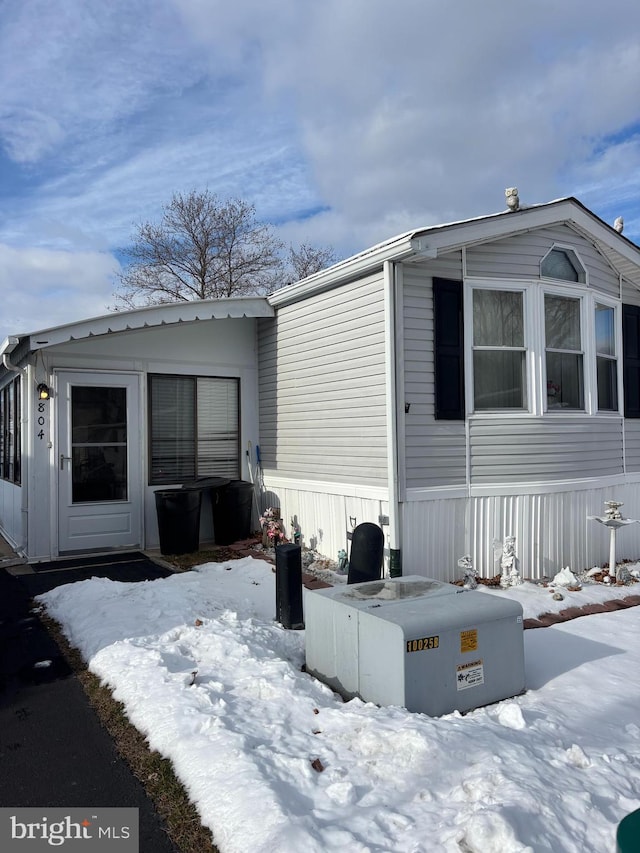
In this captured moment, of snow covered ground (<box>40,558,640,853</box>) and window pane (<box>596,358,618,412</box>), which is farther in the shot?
window pane (<box>596,358,618,412</box>)

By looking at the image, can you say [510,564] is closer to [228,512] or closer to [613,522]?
[613,522]

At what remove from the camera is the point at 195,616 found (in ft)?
16.2

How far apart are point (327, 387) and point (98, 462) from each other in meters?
3.05

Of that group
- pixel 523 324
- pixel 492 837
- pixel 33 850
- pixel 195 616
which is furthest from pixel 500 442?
pixel 33 850

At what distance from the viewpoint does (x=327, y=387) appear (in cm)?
728

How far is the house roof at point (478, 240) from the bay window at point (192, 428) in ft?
5.44

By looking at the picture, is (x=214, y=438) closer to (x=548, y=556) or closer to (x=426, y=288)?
(x=426, y=288)

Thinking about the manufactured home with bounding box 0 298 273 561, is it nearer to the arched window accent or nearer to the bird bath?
the arched window accent

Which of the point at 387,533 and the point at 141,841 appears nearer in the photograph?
the point at 141,841

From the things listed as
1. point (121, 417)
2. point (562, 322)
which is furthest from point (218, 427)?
point (562, 322)

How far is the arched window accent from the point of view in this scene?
23.0ft

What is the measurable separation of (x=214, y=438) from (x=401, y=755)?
6284 mm

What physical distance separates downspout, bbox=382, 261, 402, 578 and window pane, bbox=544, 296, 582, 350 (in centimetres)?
199

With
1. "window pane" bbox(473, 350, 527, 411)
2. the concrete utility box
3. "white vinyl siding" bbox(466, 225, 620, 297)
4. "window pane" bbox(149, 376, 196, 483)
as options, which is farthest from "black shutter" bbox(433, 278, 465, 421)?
"window pane" bbox(149, 376, 196, 483)
